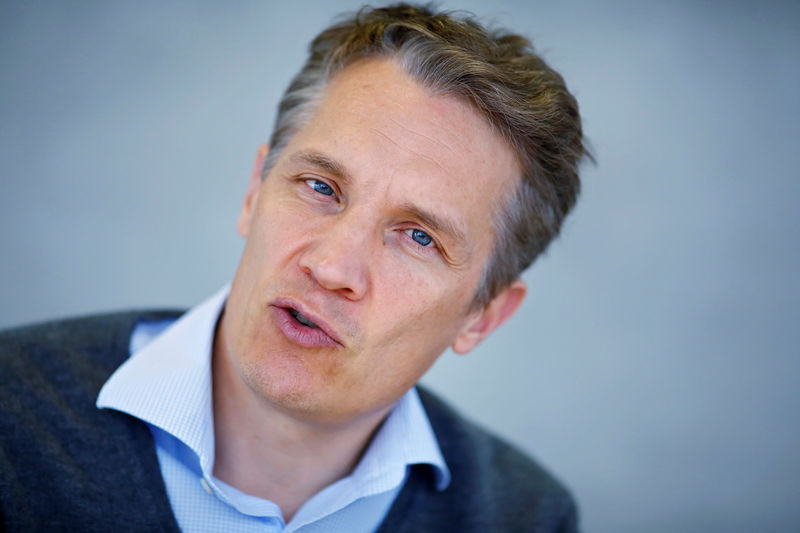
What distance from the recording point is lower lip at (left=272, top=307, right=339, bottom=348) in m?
1.62

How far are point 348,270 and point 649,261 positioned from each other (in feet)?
6.54

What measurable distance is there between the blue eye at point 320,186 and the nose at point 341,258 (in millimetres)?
100

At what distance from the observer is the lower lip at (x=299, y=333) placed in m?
1.62

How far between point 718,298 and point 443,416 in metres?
1.51

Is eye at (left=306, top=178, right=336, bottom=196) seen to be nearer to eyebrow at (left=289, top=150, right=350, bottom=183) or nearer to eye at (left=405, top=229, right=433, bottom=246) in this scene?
eyebrow at (left=289, top=150, right=350, bottom=183)

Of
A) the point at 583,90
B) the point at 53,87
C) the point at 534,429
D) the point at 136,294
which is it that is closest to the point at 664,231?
the point at 583,90

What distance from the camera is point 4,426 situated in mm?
1610

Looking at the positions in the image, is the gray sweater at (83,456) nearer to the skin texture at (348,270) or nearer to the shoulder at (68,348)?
the shoulder at (68,348)

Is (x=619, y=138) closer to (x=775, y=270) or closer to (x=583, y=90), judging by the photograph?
(x=583, y=90)

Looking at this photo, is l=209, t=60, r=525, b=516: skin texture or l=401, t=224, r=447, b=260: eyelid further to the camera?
l=401, t=224, r=447, b=260: eyelid

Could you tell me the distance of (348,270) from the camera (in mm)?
1604

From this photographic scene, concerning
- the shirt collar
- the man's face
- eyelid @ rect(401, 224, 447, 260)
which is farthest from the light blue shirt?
eyelid @ rect(401, 224, 447, 260)

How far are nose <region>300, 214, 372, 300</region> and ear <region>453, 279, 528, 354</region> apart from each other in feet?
1.57

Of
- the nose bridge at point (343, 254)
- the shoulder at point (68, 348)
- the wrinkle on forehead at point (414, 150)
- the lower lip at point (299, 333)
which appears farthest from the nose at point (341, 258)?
the shoulder at point (68, 348)
